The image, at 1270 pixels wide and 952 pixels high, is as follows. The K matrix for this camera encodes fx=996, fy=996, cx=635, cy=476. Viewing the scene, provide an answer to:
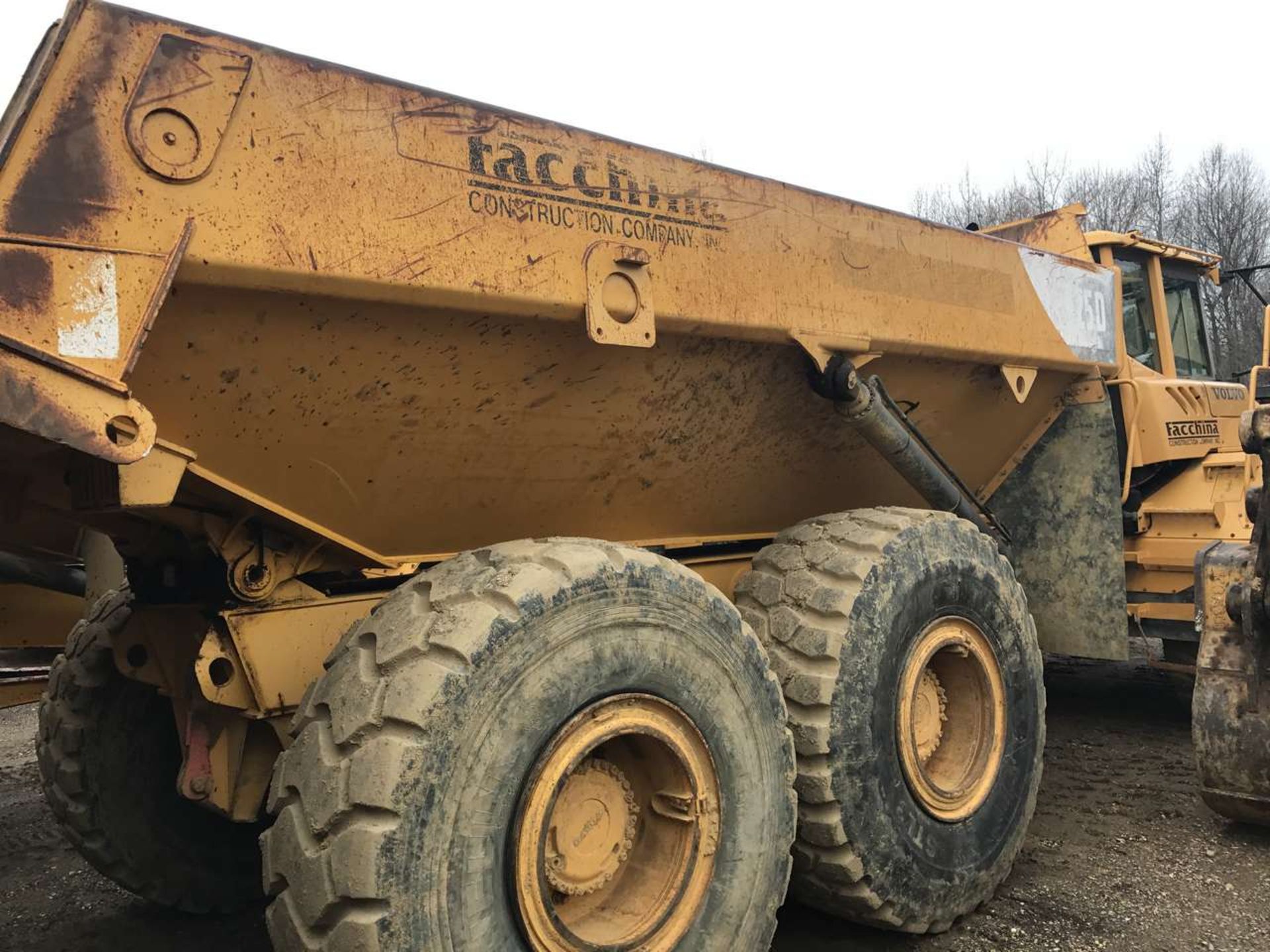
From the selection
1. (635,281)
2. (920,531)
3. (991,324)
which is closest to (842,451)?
(920,531)

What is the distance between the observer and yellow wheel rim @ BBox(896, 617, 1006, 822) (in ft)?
10.4

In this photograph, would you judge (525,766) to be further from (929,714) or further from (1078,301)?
(1078,301)

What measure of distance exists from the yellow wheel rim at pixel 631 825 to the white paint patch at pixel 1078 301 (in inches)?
96.0

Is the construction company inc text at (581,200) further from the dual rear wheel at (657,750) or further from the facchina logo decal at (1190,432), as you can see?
the facchina logo decal at (1190,432)

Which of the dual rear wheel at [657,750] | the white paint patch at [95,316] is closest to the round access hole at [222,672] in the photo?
the dual rear wheel at [657,750]

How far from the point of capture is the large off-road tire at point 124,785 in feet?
10.6

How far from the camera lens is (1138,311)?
228 inches

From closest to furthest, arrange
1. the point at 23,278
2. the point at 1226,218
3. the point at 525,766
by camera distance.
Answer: the point at 23,278 < the point at 525,766 < the point at 1226,218

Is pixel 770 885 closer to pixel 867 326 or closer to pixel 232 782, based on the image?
pixel 232 782

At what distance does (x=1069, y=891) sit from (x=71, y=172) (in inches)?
138

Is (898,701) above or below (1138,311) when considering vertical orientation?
below

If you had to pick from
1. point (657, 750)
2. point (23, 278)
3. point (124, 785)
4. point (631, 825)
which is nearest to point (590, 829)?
point (631, 825)

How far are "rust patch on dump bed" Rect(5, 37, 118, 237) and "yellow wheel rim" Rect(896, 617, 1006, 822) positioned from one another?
2484mm

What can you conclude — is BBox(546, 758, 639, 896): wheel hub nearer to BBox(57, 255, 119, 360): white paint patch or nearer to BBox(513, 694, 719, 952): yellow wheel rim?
BBox(513, 694, 719, 952): yellow wheel rim
